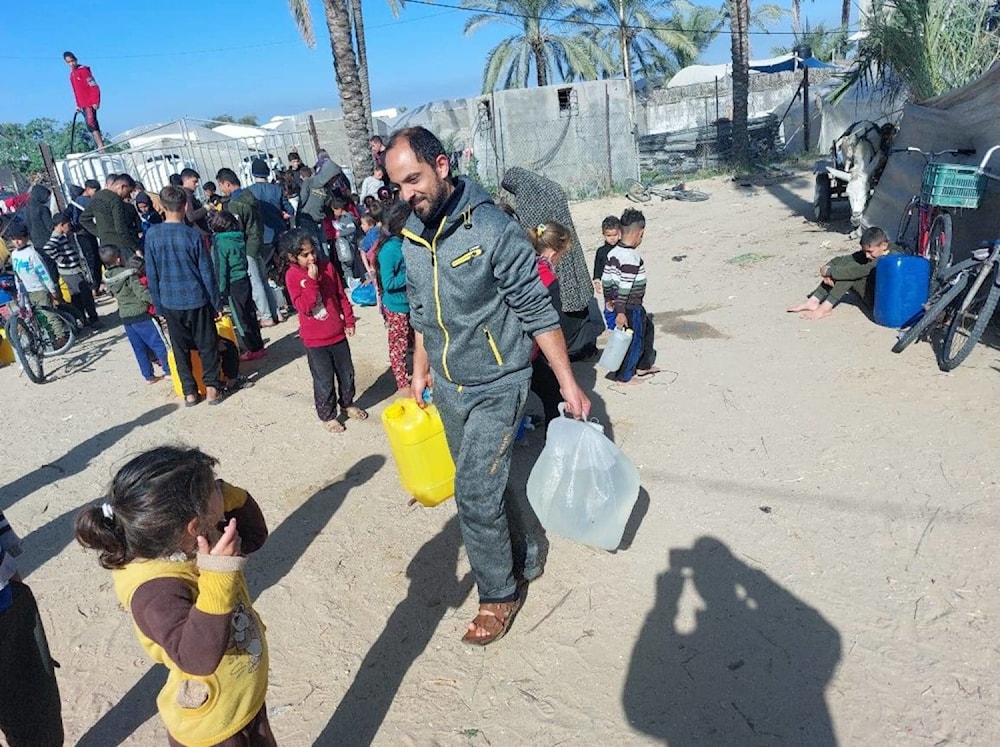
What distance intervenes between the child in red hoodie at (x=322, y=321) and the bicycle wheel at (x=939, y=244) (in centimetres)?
500

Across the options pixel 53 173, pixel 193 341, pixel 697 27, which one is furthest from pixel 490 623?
pixel 697 27

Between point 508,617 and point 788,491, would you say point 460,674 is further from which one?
point 788,491

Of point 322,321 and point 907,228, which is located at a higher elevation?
point 322,321

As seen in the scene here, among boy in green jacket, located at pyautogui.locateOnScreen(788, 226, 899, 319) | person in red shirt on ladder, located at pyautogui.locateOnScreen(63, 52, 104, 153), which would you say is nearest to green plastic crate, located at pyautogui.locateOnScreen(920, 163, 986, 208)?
boy in green jacket, located at pyautogui.locateOnScreen(788, 226, 899, 319)

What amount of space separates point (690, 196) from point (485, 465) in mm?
13419

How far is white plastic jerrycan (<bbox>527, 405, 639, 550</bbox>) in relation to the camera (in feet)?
10.1

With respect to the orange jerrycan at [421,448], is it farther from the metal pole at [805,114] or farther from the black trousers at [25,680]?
the metal pole at [805,114]

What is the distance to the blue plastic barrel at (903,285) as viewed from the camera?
6.01m

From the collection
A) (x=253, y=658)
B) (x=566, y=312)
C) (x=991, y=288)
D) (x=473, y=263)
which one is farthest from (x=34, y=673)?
(x=991, y=288)

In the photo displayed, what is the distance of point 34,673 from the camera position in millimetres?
2365

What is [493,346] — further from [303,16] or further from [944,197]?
[303,16]

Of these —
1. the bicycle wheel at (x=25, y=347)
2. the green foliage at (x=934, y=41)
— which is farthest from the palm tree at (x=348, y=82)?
the green foliage at (x=934, y=41)

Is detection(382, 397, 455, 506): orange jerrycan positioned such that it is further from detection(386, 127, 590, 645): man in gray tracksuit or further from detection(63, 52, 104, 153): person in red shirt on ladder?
detection(63, 52, 104, 153): person in red shirt on ladder

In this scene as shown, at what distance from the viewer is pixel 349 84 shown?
12680 millimetres
